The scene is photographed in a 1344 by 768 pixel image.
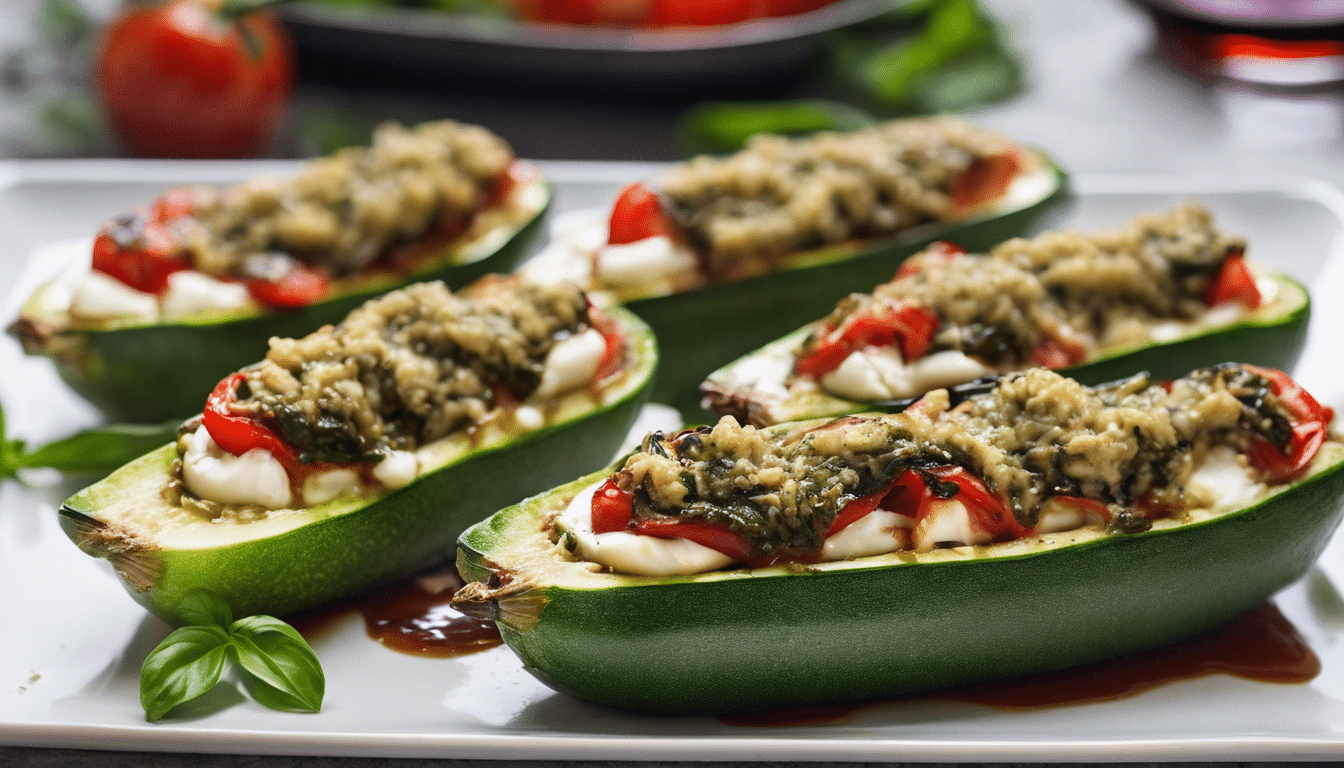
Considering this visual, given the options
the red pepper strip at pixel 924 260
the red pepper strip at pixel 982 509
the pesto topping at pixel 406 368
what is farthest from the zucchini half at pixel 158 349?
the red pepper strip at pixel 982 509

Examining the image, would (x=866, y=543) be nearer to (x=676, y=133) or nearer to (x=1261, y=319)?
(x=1261, y=319)

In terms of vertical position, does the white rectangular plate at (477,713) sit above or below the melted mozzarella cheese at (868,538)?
below

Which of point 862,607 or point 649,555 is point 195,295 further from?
point 862,607

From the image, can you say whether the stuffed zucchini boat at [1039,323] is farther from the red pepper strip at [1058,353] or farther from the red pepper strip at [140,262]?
the red pepper strip at [140,262]

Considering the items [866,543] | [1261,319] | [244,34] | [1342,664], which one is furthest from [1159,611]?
[244,34]

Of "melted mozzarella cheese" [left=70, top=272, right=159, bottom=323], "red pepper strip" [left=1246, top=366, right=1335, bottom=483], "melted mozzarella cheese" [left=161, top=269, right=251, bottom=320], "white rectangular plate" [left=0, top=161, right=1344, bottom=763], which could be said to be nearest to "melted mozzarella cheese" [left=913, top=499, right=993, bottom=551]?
"white rectangular plate" [left=0, top=161, right=1344, bottom=763]
